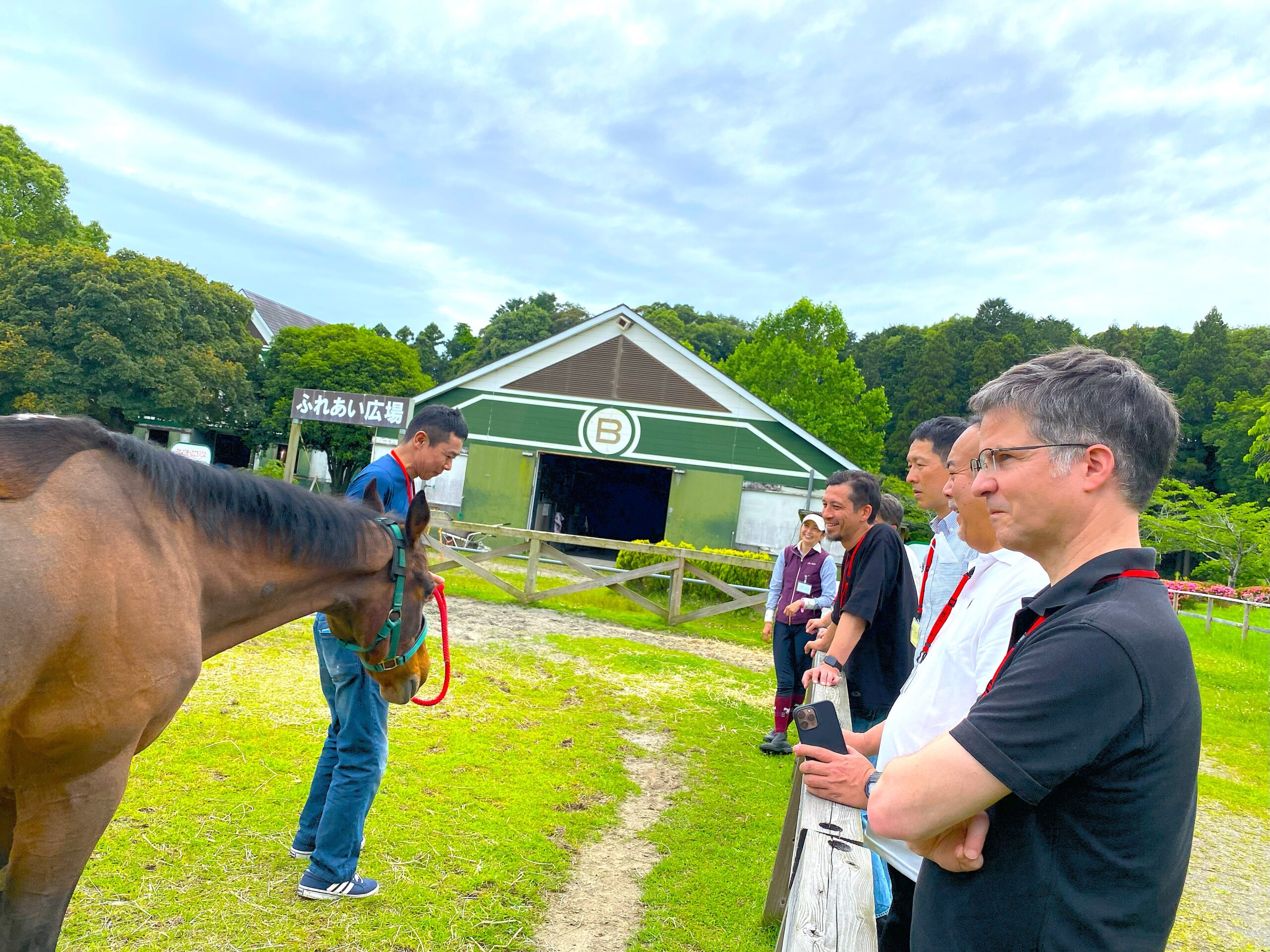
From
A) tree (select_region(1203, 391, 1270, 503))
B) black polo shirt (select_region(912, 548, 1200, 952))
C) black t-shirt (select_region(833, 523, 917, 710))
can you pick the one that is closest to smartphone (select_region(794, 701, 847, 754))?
black polo shirt (select_region(912, 548, 1200, 952))

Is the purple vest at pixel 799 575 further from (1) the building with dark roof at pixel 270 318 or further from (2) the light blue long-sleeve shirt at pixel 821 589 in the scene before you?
(1) the building with dark roof at pixel 270 318

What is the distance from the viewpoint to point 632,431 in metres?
19.2

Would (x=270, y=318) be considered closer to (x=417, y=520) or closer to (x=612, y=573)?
(x=612, y=573)

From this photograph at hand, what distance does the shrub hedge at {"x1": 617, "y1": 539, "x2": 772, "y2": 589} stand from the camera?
1225cm

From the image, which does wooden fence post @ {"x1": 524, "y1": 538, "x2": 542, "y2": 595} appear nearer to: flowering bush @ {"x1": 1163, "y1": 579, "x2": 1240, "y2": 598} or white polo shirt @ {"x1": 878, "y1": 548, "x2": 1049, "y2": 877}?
white polo shirt @ {"x1": 878, "y1": 548, "x2": 1049, "y2": 877}

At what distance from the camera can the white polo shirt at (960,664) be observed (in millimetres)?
1808

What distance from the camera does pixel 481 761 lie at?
501cm

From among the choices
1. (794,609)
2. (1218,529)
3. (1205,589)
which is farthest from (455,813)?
(1218,529)

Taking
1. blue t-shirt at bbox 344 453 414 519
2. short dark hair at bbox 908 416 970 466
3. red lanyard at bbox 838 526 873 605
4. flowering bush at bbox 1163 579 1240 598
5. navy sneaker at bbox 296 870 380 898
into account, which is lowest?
navy sneaker at bbox 296 870 380 898

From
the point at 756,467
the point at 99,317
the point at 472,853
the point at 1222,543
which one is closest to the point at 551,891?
the point at 472,853

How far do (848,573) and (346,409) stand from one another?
14139 millimetres

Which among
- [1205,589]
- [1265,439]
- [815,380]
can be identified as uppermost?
[815,380]

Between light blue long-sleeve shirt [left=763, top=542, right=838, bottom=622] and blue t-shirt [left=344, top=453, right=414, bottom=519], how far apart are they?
3.26 meters

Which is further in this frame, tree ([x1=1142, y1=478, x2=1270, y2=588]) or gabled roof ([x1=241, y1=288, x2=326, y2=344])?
gabled roof ([x1=241, y1=288, x2=326, y2=344])
